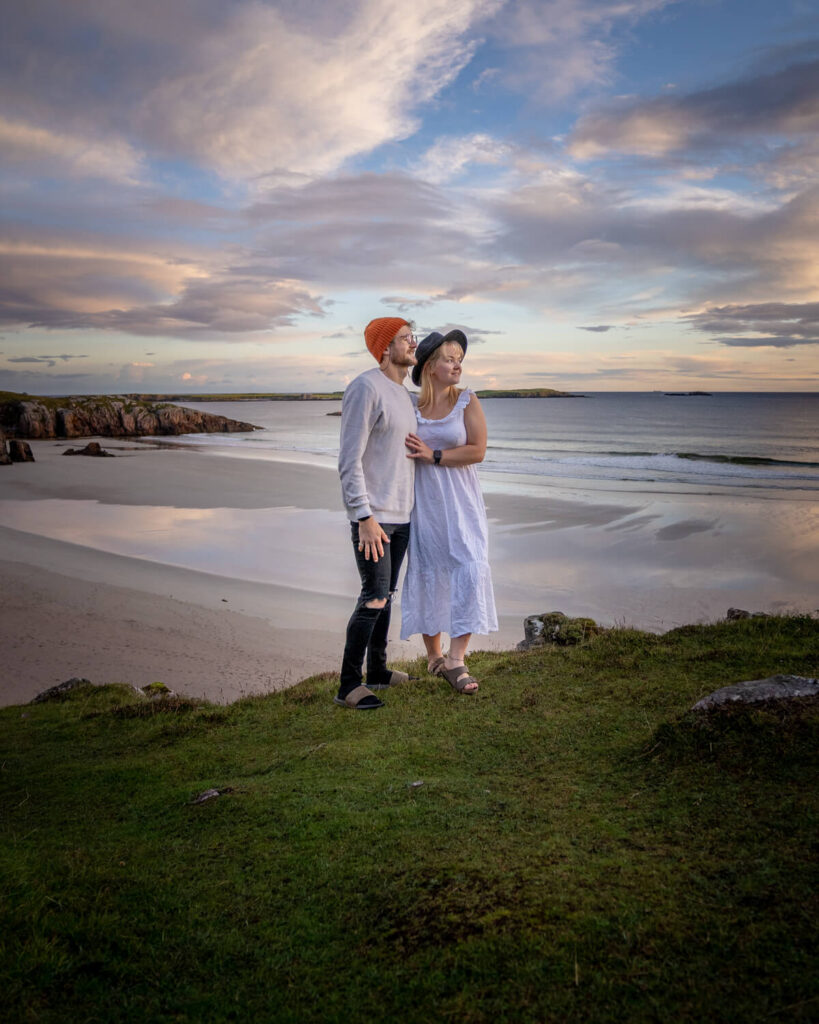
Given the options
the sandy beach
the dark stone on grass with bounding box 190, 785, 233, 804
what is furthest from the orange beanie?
the sandy beach

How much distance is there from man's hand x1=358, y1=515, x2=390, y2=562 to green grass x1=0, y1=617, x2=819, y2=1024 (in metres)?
1.26

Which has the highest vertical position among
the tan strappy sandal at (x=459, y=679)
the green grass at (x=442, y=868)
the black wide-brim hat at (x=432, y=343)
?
the black wide-brim hat at (x=432, y=343)

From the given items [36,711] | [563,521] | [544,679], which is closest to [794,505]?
[563,521]

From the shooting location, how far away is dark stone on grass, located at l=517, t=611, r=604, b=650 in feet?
23.1

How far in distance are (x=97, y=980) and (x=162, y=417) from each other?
6632 cm

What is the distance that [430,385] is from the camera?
18.5 feet

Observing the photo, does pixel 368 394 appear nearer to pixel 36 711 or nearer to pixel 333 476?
pixel 36 711

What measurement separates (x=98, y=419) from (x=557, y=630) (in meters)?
59.5

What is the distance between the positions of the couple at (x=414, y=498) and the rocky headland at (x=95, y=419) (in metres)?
54.3

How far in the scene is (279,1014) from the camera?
6.82 ft

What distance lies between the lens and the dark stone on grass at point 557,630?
7.04m

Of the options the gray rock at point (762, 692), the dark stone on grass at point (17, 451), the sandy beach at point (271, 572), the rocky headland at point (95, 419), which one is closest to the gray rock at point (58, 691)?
the sandy beach at point (271, 572)

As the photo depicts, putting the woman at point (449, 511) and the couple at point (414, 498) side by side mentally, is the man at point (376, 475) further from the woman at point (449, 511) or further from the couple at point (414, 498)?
the woman at point (449, 511)

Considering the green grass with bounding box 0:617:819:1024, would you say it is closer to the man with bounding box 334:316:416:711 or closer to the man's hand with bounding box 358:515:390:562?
the man with bounding box 334:316:416:711
